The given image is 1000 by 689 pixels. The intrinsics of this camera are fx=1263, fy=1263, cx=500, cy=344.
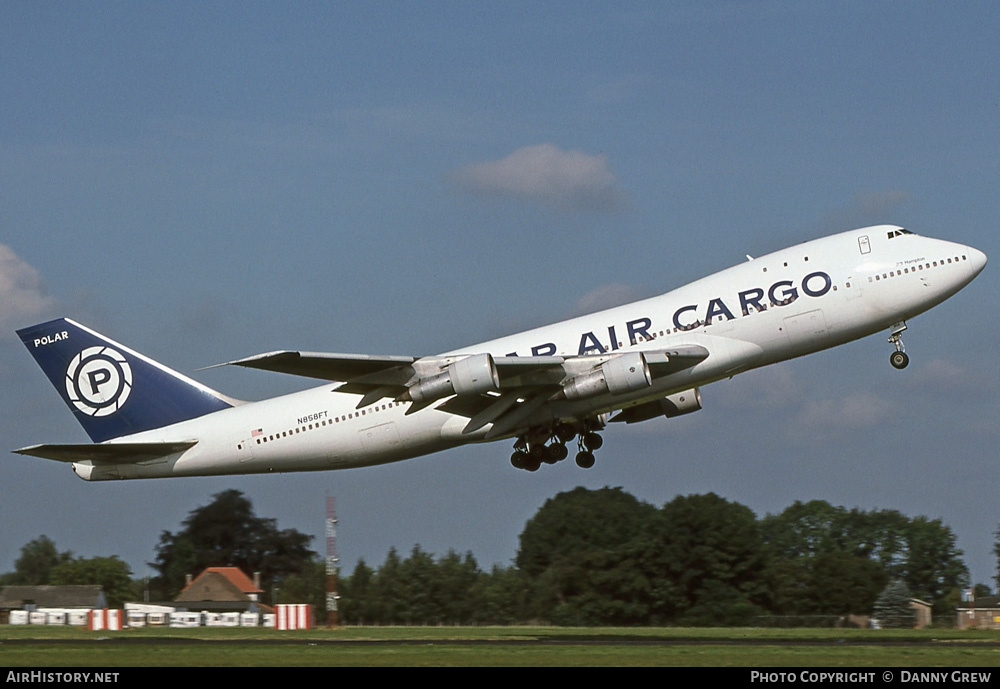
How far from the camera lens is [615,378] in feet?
112

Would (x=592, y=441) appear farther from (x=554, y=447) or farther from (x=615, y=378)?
(x=615, y=378)

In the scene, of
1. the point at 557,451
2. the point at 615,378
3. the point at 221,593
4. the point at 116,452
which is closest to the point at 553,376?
the point at 615,378

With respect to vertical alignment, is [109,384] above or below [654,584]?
above

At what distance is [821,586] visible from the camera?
69.5 metres

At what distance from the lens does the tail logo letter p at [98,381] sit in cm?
4184

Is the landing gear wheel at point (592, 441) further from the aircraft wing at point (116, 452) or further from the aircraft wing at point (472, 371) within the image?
the aircraft wing at point (116, 452)

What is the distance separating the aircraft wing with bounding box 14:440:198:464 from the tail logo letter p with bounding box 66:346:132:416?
7.55 ft

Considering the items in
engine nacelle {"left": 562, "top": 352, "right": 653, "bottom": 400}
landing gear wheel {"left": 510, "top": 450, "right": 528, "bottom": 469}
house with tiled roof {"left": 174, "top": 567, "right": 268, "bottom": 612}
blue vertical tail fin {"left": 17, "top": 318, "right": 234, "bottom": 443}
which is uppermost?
blue vertical tail fin {"left": 17, "top": 318, "right": 234, "bottom": 443}

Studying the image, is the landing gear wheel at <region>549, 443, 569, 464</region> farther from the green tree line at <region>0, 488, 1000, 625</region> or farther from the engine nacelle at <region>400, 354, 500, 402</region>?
the green tree line at <region>0, 488, 1000, 625</region>

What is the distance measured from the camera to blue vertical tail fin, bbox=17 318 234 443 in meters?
41.1

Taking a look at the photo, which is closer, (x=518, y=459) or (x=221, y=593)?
(x=518, y=459)

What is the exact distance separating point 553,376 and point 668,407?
633cm

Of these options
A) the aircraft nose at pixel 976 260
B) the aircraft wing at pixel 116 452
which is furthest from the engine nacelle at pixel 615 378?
the aircraft wing at pixel 116 452

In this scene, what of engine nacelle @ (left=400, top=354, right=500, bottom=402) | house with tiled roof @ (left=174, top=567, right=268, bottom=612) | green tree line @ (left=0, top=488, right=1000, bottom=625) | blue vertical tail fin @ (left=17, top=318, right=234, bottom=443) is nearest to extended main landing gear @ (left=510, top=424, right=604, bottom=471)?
engine nacelle @ (left=400, top=354, right=500, bottom=402)
